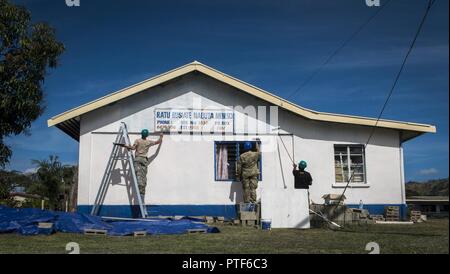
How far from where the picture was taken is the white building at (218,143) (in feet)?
50.4

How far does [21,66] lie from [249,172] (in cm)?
684

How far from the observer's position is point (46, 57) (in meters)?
12.9

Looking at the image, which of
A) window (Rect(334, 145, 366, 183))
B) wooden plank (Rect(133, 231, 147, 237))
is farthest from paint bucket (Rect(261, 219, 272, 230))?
window (Rect(334, 145, 366, 183))

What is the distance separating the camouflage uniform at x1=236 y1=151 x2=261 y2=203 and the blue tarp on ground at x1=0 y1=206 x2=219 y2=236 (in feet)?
11.3

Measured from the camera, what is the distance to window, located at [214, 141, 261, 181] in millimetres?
15852

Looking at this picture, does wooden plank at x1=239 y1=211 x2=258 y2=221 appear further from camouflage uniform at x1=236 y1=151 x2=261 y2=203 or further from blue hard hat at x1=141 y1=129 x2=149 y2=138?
blue hard hat at x1=141 y1=129 x2=149 y2=138

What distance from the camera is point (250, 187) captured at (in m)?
14.9

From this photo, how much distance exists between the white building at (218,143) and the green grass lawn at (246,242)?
4.40 meters

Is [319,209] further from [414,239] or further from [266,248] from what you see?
[266,248]

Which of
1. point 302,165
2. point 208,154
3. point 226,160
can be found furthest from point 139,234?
point 302,165

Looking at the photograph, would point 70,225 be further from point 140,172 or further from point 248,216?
point 248,216

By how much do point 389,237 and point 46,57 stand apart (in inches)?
366

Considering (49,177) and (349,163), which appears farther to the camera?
(49,177)
